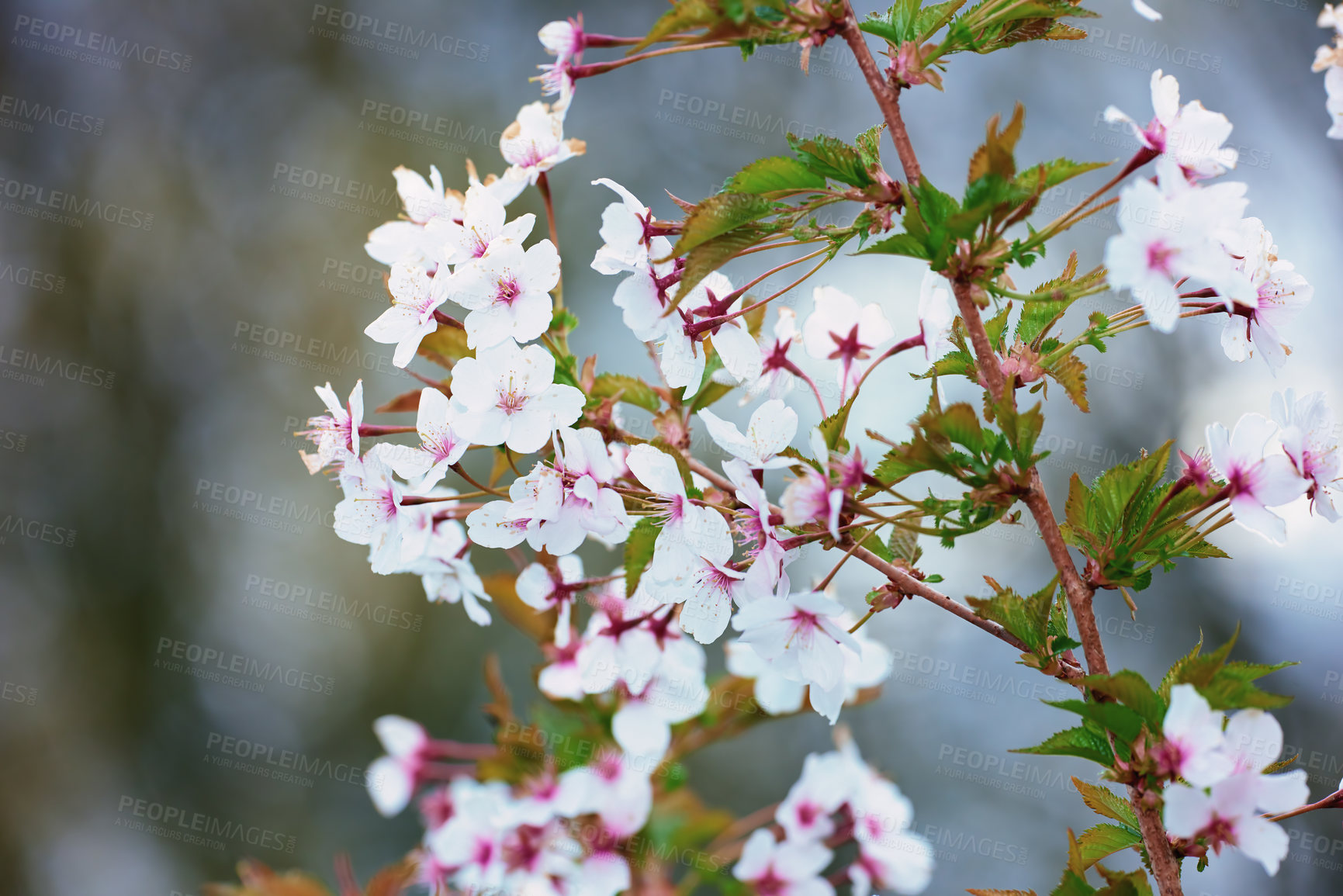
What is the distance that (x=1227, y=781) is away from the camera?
23.2 inches

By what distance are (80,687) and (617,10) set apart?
5526 millimetres

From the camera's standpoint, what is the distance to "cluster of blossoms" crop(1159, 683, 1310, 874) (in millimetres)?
579

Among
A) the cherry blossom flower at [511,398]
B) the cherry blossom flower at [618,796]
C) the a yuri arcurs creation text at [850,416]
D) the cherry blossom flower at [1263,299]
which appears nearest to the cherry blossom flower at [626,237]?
the a yuri arcurs creation text at [850,416]

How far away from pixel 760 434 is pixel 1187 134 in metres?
0.43

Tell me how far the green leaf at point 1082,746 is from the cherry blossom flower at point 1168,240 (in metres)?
0.33

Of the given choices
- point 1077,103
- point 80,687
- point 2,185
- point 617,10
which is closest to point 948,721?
point 1077,103

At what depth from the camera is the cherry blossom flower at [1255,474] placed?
0.66 metres

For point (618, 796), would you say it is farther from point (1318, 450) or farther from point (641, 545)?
point (1318, 450)

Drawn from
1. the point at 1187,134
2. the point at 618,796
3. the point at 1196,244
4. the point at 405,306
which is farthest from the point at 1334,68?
the point at 618,796

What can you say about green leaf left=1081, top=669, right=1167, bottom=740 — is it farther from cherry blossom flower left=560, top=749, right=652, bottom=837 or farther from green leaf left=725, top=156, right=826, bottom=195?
cherry blossom flower left=560, top=749, right=652, bottom=837

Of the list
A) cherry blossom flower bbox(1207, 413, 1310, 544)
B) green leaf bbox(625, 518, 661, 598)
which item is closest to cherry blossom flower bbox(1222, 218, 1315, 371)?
cherry blossom flower bbox(1207, 413, 1310, 544)

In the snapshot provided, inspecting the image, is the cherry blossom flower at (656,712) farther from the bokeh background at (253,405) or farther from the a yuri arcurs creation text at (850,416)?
the bokeh background at (253,405)

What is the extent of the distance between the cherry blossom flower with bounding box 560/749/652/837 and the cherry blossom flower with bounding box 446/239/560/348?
2.40ft

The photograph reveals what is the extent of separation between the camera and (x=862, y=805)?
1.44 m
